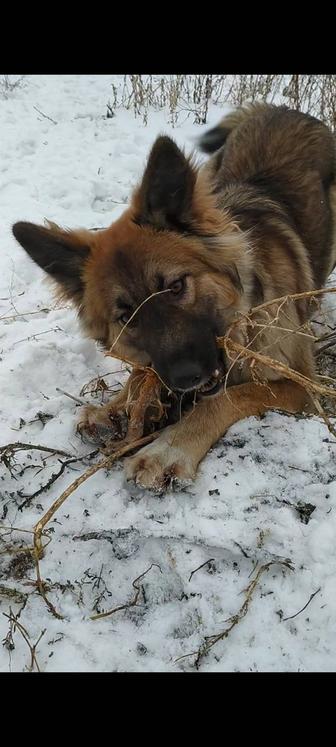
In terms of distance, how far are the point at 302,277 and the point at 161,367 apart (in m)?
1.38

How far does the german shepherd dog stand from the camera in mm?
2727

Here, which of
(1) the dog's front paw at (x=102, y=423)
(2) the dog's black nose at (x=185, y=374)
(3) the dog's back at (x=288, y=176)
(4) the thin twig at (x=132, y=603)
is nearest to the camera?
(4) the thin twig at (x=132, y=603)

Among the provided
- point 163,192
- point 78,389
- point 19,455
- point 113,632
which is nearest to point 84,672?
point 113,632

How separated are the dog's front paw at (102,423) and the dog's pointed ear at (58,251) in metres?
0.64

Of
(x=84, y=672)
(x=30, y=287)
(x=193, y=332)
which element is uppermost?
(x=193, y=332)

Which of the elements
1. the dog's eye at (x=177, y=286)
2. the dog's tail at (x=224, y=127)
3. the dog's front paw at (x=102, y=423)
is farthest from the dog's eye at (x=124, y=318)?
the dog's tail at (x=224, y=127)

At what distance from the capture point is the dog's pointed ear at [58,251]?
9.21 feet

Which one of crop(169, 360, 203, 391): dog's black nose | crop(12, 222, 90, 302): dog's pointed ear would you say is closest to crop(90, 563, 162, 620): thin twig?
crop(169, 360, 203, 391): dog's black nose

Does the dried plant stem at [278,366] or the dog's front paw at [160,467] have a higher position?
the dried plant stem at [278,366]

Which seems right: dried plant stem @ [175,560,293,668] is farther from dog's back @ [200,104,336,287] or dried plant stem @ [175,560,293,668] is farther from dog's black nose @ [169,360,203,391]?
dog's back @ [200,104,336,287]

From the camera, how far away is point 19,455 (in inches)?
120

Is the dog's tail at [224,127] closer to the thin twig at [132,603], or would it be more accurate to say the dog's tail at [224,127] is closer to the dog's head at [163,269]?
the dog's head at [163,269]

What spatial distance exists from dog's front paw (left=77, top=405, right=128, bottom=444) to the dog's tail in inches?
121

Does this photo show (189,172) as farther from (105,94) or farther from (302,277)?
(105,94)
